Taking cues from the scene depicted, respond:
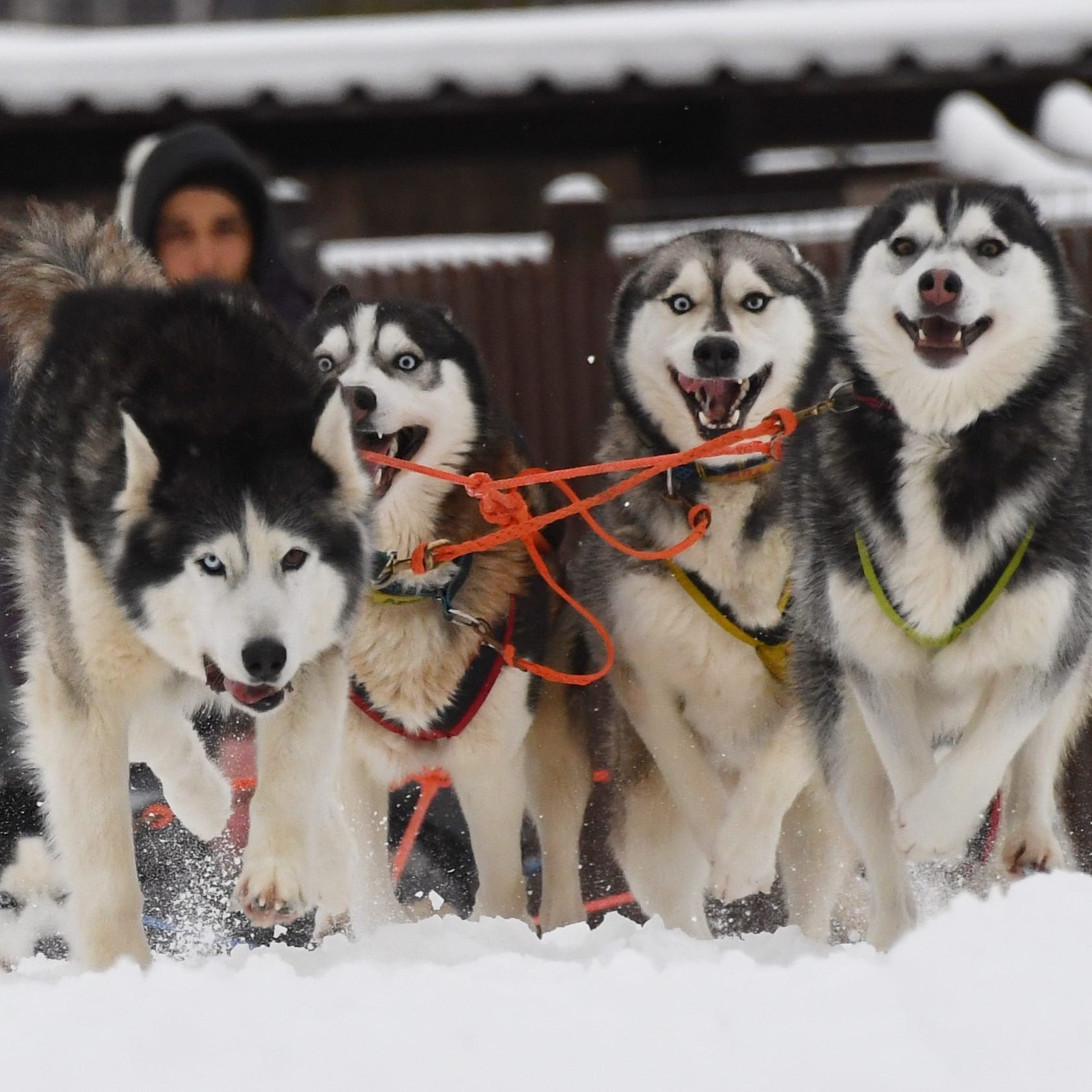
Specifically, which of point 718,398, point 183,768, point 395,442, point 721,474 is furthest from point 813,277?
point 183,768

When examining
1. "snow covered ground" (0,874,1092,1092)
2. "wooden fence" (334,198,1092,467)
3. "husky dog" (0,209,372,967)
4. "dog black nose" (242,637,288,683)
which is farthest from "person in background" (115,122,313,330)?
"snow covered ground" (0,874,1092,1092)

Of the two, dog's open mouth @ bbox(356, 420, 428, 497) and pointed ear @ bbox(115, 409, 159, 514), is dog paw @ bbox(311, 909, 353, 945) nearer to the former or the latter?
dog's open mouth @ bbox(356, 420, 428, 497)

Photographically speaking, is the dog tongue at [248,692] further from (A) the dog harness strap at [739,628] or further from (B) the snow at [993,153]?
(B) the snow at [993,153]

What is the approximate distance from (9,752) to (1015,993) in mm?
1902

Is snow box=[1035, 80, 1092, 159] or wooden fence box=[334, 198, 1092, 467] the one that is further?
snow box=[1035, 80, 1092, 159]

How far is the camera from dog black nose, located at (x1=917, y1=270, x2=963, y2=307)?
2330mm

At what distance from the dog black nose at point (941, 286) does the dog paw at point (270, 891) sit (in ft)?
3.84

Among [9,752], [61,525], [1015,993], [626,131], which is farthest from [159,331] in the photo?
[626,131]

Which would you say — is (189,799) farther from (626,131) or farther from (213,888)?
(626,131)

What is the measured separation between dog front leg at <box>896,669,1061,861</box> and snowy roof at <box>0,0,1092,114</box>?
416 centimetres

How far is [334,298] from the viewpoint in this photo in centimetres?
309

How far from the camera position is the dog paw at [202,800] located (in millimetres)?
2516

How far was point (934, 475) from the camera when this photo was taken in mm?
2391

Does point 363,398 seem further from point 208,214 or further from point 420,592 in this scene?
point 208,214
